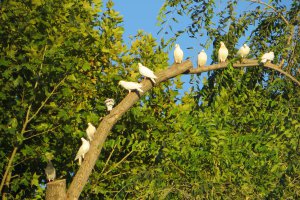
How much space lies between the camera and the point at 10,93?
11.2 m

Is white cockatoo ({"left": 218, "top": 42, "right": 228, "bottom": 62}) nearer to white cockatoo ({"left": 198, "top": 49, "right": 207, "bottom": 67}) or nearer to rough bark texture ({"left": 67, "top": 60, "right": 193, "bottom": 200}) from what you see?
white cockatoo ({"left": 198, "top": 49, "right": 207, "bottom": 67})

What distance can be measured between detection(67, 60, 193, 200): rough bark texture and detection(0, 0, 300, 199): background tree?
51 centimetres

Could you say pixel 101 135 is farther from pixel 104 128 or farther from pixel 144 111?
pixel 144 111

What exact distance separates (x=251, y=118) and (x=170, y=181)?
5.52 feet

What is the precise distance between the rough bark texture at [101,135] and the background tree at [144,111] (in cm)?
51

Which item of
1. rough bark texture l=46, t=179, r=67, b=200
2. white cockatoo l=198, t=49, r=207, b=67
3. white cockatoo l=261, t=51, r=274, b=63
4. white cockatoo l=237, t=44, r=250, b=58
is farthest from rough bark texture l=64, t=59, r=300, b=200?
white cockatoo l=261, t=51, r=274, b=63

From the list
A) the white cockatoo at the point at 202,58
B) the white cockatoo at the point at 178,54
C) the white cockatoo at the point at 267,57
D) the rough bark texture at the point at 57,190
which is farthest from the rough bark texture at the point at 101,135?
the white cockatoo at the point at 267,57

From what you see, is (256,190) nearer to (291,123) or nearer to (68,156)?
(291,123)

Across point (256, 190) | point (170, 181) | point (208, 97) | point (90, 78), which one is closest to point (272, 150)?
point (256, 190)

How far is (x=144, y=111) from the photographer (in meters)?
13.0

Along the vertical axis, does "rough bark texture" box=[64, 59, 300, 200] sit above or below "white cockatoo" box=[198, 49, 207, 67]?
below

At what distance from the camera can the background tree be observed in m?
7.90

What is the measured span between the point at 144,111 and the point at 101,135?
5.27 meters

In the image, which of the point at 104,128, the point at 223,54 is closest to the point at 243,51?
the point at 223,54
